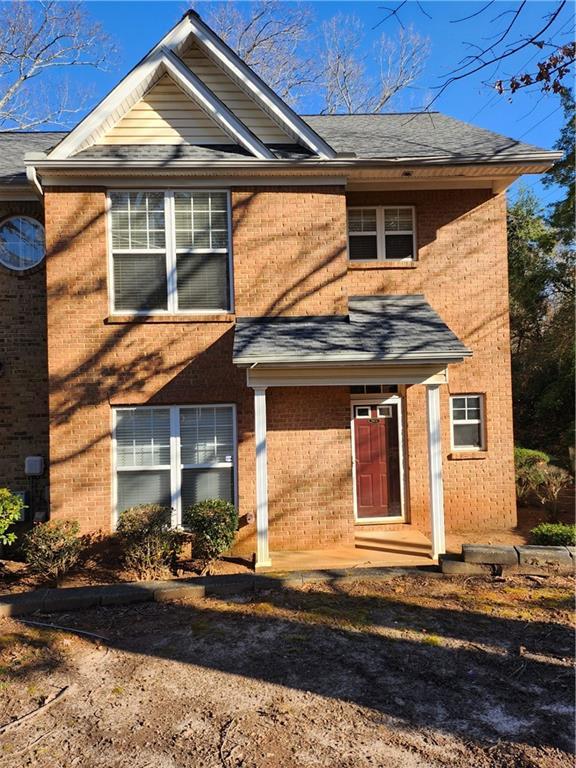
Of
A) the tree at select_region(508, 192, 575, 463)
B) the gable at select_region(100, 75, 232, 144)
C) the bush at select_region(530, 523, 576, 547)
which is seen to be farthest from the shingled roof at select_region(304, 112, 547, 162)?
the tree at select_region(508, 192, 575, 463)

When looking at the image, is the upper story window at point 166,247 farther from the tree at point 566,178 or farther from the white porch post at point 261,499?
the tree at point 566,178

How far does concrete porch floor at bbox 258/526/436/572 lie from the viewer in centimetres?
755

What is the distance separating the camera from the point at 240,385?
8.48 m

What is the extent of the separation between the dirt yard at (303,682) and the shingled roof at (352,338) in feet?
10.1

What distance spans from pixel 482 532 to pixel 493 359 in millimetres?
3247

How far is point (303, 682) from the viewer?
4.48 metres

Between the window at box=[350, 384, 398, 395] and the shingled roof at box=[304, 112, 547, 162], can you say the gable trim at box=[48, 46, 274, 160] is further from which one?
the window at box=[350, 384, 398, 395]

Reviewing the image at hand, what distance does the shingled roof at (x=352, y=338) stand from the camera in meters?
7.39

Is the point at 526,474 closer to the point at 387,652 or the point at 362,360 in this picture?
the point at 362,360

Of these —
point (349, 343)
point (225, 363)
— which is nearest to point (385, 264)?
point (349, 343)

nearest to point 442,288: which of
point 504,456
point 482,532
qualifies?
point 504,456

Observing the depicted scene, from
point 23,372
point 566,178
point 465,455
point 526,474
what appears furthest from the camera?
point 566,178

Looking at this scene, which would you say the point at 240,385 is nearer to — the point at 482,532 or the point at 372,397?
the point at 372,397

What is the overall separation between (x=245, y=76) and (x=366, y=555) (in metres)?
7.87
